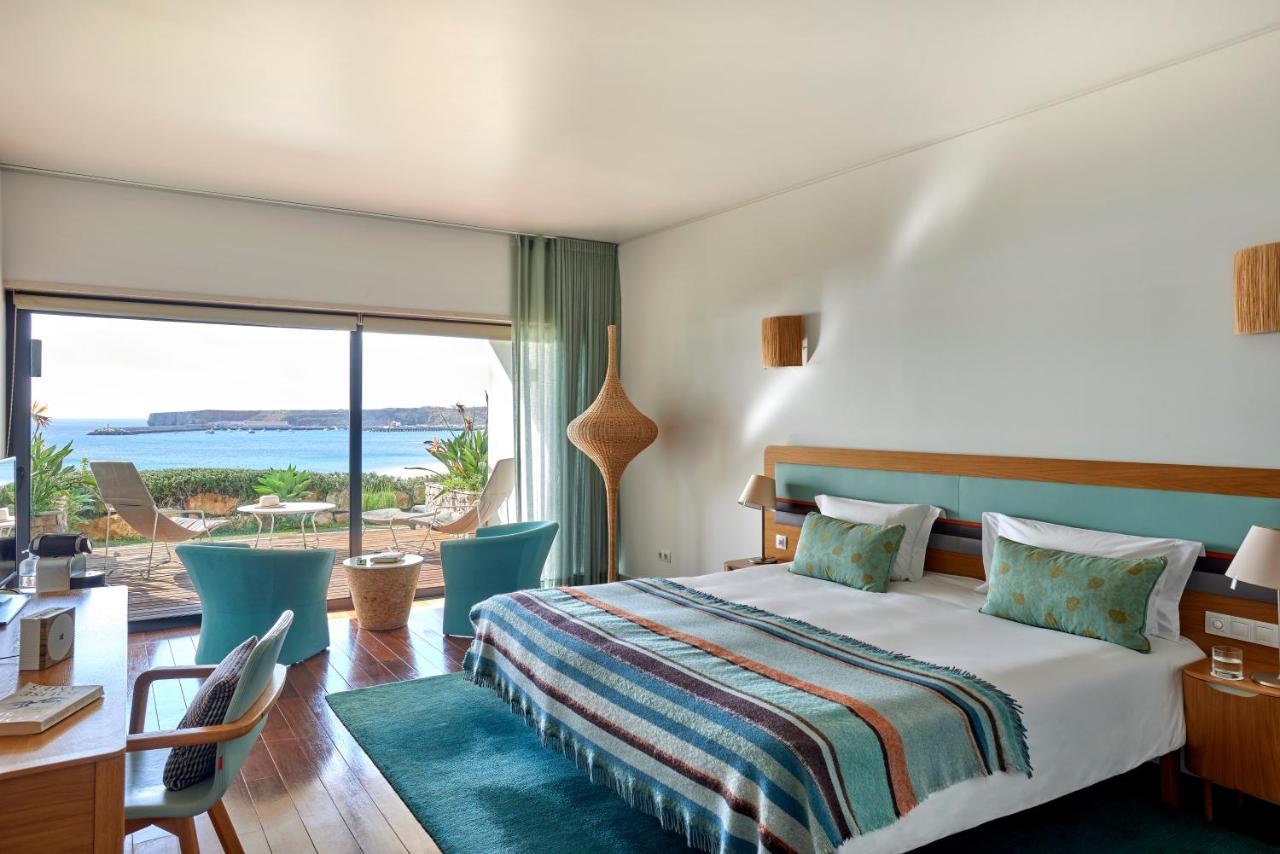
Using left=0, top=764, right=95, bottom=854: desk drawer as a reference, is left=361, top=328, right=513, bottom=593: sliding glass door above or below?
above

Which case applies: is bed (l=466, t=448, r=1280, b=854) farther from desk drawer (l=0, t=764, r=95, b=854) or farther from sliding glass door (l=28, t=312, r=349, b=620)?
sliding glass door (l=28, t=312, r=349, b=620)

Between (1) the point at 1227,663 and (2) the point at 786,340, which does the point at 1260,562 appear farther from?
(2) the point at 786,340

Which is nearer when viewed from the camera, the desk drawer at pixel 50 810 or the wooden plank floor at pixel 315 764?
the desk drawer at pixel 50 810

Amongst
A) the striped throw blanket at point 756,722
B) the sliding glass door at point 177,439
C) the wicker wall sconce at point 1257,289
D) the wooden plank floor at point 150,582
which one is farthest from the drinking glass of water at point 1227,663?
the sliding glass door at point 177,439

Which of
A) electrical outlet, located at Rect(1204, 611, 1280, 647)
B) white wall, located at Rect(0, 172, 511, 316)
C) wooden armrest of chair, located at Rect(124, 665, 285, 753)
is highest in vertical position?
white wall, located at Rect(0, 172, 511, 316)

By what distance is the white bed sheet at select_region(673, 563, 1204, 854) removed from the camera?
2.31 metres

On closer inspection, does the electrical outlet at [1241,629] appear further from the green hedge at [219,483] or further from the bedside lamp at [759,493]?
the green hedge at [219,483]

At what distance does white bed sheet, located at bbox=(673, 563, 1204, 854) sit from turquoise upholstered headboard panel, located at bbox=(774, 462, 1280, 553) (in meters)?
0.44

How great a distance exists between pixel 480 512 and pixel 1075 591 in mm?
4256

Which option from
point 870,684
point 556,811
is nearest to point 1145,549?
point 870,684

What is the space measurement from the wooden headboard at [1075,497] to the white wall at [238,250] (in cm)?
282

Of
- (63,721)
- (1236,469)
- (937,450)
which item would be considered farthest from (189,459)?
(1236,469)

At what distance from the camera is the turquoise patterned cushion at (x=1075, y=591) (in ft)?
9.36

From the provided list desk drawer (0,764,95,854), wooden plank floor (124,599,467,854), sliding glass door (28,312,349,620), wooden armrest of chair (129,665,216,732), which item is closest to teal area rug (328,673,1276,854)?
wooden plank floor (124,599,467,854)
